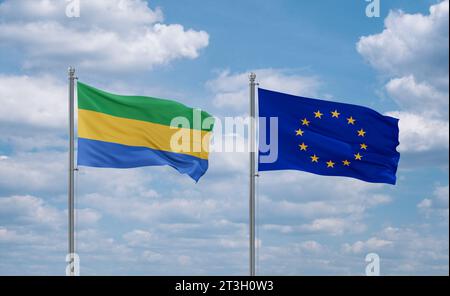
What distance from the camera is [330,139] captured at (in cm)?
2620

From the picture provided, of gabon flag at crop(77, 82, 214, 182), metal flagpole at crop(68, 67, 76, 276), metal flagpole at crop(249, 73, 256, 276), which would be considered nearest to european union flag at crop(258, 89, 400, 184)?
metal flagpole at crop(249, 73, 256, 276)

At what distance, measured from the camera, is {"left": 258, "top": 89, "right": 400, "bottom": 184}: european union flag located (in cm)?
2570

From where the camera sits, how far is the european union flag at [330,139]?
2570 centimetres

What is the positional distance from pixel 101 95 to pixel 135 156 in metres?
2.27

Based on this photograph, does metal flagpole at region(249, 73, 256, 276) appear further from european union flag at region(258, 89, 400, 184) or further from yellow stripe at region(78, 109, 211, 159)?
yellow stripe at region(78, 109, 211, 159)

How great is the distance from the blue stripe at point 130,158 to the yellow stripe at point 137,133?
0.49ft

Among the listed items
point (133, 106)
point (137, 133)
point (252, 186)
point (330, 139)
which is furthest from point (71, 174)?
point (330, 139)

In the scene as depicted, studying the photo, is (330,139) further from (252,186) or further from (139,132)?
(139,132)

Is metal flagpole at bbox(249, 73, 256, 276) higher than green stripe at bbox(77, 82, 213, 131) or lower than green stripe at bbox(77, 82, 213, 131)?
lower

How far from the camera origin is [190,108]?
25.9 m

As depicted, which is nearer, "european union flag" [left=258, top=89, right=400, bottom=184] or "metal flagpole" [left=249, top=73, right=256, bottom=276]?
"metal flagpole" [left=249, top=73, right=256, bottom=276]

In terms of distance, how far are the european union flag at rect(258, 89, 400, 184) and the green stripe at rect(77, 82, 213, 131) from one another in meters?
2.42
